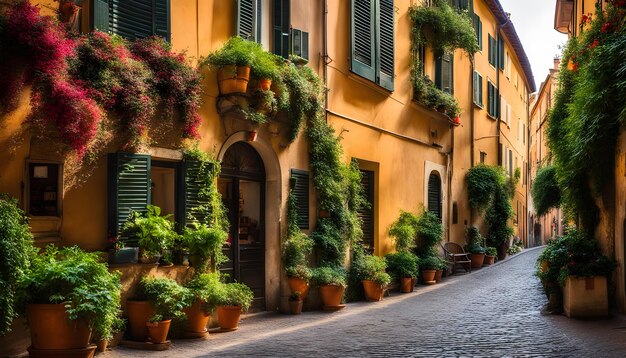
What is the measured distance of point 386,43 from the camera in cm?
1705

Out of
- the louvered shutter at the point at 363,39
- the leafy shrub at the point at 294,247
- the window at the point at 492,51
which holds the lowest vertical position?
the leafy shrub at the point at 294,247

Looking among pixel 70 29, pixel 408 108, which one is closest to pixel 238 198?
pixel 70 29

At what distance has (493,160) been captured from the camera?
2822cm

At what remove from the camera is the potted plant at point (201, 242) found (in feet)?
32.9

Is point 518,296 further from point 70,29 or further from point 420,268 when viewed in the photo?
point 70,29

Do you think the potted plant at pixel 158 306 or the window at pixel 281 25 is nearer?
the potted plant at pixel 158 306

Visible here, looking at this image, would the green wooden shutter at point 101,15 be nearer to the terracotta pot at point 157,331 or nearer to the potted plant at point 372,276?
the terracotta pot at point 157,331

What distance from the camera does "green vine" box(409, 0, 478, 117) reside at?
18969 millimetres

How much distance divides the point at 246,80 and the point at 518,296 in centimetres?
752

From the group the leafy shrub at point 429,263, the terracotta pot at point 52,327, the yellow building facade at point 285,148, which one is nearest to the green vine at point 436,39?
the yellow building facade at point 285,148

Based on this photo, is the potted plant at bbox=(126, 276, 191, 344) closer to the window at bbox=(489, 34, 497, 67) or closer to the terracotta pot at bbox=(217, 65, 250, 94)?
the terracotta pot at bbox=(217, 65, 250, 94)

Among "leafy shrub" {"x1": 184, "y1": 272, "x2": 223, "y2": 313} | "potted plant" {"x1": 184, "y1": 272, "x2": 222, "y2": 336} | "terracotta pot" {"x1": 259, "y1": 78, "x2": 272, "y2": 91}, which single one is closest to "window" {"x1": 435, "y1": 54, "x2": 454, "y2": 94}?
"terracotta pot" {"x1": 259, "y1": 78, "x2": 272, "y2": 91}

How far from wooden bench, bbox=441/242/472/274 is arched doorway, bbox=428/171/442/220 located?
1069 mm

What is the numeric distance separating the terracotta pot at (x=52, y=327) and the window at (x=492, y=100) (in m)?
22.2
